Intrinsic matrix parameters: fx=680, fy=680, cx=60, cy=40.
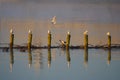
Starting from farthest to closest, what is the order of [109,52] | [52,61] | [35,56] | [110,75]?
1. [109,52]
2. [35,56]
3. [52,61]
4. [110,75]

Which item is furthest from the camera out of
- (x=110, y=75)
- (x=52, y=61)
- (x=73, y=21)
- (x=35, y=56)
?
(x=73, y=21)

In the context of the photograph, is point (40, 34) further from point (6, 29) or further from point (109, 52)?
point (109, 52)

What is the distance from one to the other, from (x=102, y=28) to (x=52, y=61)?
25.7m

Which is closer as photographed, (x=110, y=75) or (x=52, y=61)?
(x=110, y=75)

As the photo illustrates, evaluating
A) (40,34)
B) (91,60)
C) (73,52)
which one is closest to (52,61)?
(91,60)

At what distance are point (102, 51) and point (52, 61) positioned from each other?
5923 mm

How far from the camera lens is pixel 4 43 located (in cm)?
4228

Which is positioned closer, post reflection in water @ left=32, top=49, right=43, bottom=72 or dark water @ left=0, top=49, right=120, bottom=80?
dark water @ left=0, top=49, right=120, bottom=80

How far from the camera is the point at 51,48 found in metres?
38.1

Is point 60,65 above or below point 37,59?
below

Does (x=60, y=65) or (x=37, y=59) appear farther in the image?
(x=37, y=59)

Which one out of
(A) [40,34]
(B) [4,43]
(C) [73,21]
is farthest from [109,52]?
(C) [73,21]

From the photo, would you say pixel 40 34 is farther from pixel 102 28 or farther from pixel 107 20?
pixel 107 20

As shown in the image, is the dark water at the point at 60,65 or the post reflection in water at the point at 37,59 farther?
the post reflection in water at the point at 37,59
